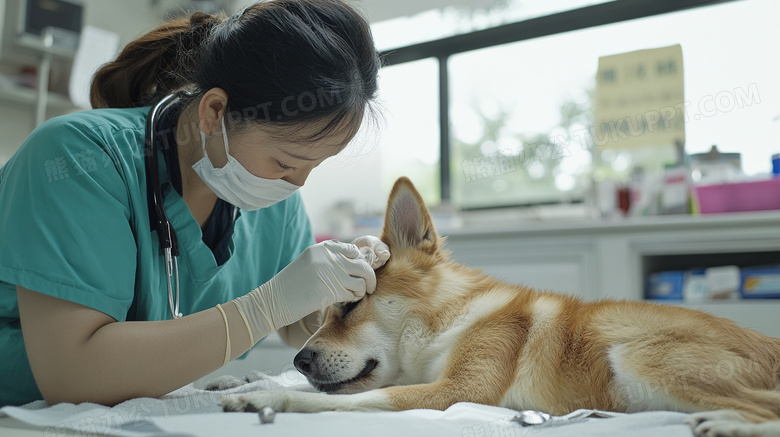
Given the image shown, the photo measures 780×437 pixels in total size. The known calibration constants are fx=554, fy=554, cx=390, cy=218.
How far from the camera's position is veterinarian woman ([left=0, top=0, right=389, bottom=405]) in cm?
93

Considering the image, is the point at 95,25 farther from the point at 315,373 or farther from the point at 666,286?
the point at 666,286

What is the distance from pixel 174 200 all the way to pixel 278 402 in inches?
21.6

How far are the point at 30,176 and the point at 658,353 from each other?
111 centimetres

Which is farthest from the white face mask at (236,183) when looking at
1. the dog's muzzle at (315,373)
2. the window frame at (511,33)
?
the window frame at (511,33)

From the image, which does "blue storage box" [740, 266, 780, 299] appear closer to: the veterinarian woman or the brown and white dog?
the brown and white dog

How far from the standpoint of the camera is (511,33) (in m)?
3.32

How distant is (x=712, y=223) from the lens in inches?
84.3

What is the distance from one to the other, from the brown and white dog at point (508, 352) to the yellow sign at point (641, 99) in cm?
185

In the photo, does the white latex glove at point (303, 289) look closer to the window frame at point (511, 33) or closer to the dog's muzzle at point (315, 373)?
the dog's muzzle at point (315, 373)

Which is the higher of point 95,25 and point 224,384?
point 95,25

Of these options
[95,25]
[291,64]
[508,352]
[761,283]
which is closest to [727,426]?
[508,352]

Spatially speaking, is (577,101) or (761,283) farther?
(577,101)

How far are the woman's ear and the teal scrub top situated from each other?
13cm

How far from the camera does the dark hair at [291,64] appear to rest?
1074mm
